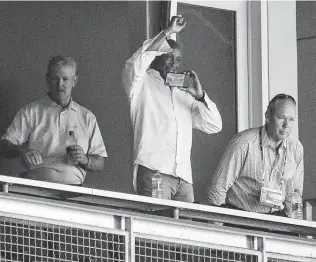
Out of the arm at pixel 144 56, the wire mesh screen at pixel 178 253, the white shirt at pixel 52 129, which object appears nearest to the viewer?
the wire mesh screen at pixel 178 253

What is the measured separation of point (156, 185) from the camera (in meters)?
13.5

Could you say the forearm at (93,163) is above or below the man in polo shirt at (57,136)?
below

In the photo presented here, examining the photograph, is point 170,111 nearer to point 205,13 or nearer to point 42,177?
point 42,177

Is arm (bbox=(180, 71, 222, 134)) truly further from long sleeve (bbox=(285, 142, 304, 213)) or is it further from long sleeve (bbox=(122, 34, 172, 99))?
long sleeve (bbox=(285, 142, 304, 213))

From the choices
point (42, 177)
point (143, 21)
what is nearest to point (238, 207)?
point (42, 177)

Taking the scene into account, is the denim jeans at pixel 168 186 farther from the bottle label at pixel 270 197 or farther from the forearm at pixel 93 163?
the bottle label at pixel 270 197

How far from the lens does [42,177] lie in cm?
1296

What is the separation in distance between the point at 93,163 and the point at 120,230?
136cm

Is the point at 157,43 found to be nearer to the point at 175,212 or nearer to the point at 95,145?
the point at 95,145

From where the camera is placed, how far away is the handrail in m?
11.9

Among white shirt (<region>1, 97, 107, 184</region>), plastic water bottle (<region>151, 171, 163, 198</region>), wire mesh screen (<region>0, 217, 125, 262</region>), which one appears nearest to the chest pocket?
plastic water bottle (<region>151, 171, 163, 198</region>)

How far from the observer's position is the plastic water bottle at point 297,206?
13953 mm

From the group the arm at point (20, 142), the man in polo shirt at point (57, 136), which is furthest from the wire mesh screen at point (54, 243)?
the arm at point (20, 142)

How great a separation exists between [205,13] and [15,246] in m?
5.62
